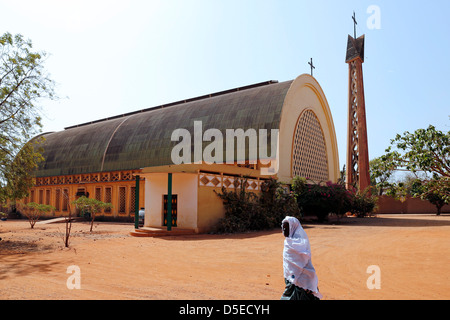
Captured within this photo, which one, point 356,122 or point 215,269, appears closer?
point 215,269

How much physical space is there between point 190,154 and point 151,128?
17.0ft

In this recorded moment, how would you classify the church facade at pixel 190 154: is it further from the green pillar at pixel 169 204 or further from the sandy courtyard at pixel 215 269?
the sandy courtyard at pixel 215 269

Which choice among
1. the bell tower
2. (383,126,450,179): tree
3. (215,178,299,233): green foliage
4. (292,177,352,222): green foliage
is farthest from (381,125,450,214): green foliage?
the bell tower

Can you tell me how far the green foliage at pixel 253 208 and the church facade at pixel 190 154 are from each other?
0.34 metres

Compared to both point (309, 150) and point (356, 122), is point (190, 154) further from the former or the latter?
point (356, 122)

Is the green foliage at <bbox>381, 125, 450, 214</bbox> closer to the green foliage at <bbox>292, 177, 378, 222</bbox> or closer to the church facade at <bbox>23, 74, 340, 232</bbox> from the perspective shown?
the church facade at <bbox>23, 74, 340, 232</bbox>

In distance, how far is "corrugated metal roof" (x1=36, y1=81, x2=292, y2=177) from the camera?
2161 centimetres

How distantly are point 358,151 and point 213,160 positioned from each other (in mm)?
10915

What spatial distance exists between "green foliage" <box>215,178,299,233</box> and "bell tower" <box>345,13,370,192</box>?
1054 cm

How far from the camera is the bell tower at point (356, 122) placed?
2520 centimetres

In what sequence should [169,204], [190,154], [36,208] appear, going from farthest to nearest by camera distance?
[190,154] < [36,208] < [169,204]

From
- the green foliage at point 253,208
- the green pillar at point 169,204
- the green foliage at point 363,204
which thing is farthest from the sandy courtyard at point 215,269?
the green foliage at point 363,204

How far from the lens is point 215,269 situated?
6.67 metres

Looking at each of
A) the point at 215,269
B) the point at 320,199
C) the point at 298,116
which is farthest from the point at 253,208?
the point at 298,116
